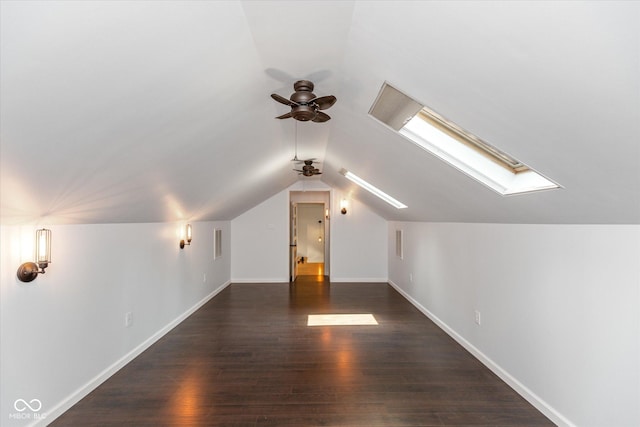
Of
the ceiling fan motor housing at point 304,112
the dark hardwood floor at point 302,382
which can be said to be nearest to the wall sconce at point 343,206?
the dark hardwood floor at point 302,382

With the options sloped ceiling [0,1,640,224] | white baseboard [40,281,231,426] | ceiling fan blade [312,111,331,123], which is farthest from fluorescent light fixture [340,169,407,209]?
white baseboard [40,281,231,426]

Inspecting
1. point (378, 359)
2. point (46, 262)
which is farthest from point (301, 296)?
point (46, 262)

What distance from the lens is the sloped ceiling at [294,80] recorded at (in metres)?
1.06

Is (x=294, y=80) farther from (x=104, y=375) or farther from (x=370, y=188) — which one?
(x=370, y=188)

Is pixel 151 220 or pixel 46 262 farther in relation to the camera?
pixel 151 220

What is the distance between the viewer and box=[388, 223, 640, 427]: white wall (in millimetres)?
1960

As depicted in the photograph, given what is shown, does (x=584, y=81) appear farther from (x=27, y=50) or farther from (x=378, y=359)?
(x=378, y=359)

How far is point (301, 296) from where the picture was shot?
21.2 ft

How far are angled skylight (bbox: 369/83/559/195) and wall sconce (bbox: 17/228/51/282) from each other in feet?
8.67

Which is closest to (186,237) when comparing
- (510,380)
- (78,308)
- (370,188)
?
(78,308)

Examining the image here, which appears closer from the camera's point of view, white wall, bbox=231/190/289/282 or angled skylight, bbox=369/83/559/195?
angled skylight, bbox=369/83/559/195

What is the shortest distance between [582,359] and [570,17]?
7.68 ft

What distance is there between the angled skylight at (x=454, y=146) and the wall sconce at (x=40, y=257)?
2.64 m

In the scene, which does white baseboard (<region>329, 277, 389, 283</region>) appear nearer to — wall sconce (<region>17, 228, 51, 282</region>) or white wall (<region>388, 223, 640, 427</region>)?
white wall (<region>388, 223, 640, 427</region>)
